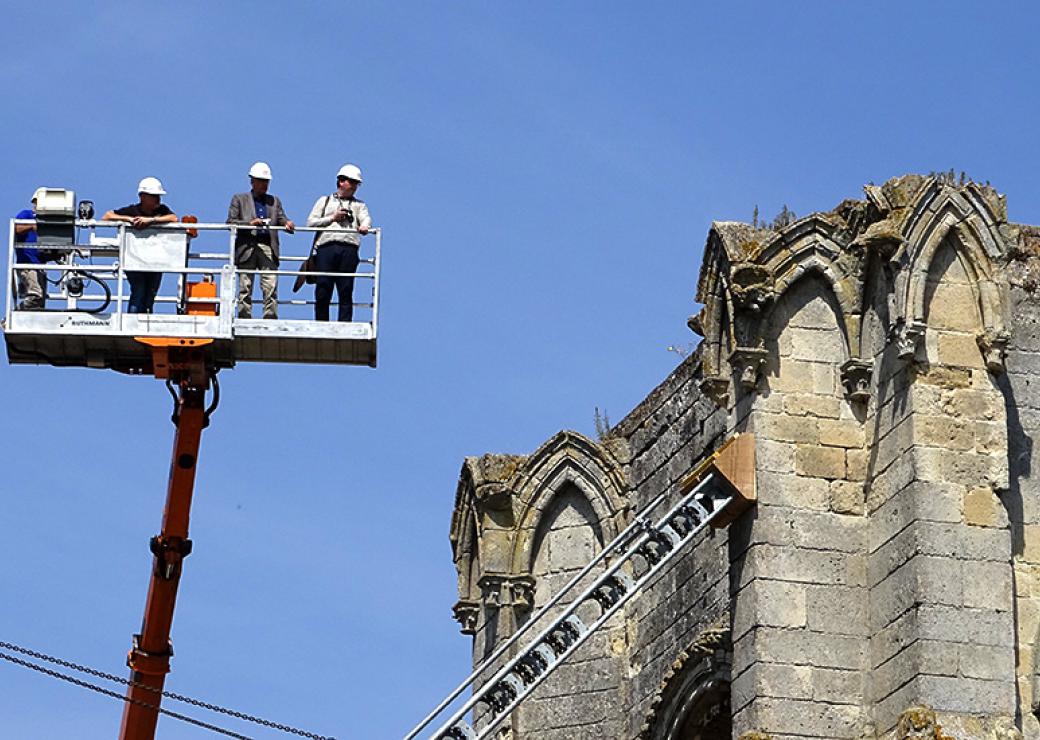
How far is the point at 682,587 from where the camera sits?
2166 cm

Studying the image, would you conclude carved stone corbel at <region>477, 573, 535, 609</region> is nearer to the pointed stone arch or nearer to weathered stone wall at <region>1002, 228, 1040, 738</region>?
weathered stone wall at <region>1002, 228, 1040, 738</region>

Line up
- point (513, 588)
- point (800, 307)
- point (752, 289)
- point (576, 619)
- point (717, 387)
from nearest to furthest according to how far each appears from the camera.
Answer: point (752, 289), point (800, 307), point (717, 387), point (576, 619), point (513, 588)

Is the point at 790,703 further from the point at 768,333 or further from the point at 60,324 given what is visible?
the point at 60,324

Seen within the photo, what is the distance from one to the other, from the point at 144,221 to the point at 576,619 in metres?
4.07

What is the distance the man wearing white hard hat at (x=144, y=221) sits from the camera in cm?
1902

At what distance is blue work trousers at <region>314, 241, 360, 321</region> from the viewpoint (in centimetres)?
1916

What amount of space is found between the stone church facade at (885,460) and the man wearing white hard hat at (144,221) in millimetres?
3797

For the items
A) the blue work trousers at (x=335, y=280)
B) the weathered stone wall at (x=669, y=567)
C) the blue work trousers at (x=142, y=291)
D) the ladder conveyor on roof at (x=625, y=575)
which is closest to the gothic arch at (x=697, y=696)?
the weathered stone wall at (x=669, y=567)

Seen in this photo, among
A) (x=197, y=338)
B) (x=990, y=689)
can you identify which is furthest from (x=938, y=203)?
(x=197, y=338)

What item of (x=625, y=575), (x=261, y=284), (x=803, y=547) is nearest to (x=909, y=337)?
(x=803, y=547)

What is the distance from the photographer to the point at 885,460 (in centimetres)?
1742

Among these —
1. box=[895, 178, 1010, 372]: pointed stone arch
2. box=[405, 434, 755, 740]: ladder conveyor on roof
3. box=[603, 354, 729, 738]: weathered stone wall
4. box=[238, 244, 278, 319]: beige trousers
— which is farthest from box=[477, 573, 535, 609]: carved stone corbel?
box=[895, 178, 1010, 372]: pointed stone arch

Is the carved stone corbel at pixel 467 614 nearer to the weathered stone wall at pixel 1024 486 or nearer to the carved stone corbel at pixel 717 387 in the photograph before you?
the carved stone corbel at pixel 717 387

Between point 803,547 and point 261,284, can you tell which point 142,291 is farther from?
point 803,547
